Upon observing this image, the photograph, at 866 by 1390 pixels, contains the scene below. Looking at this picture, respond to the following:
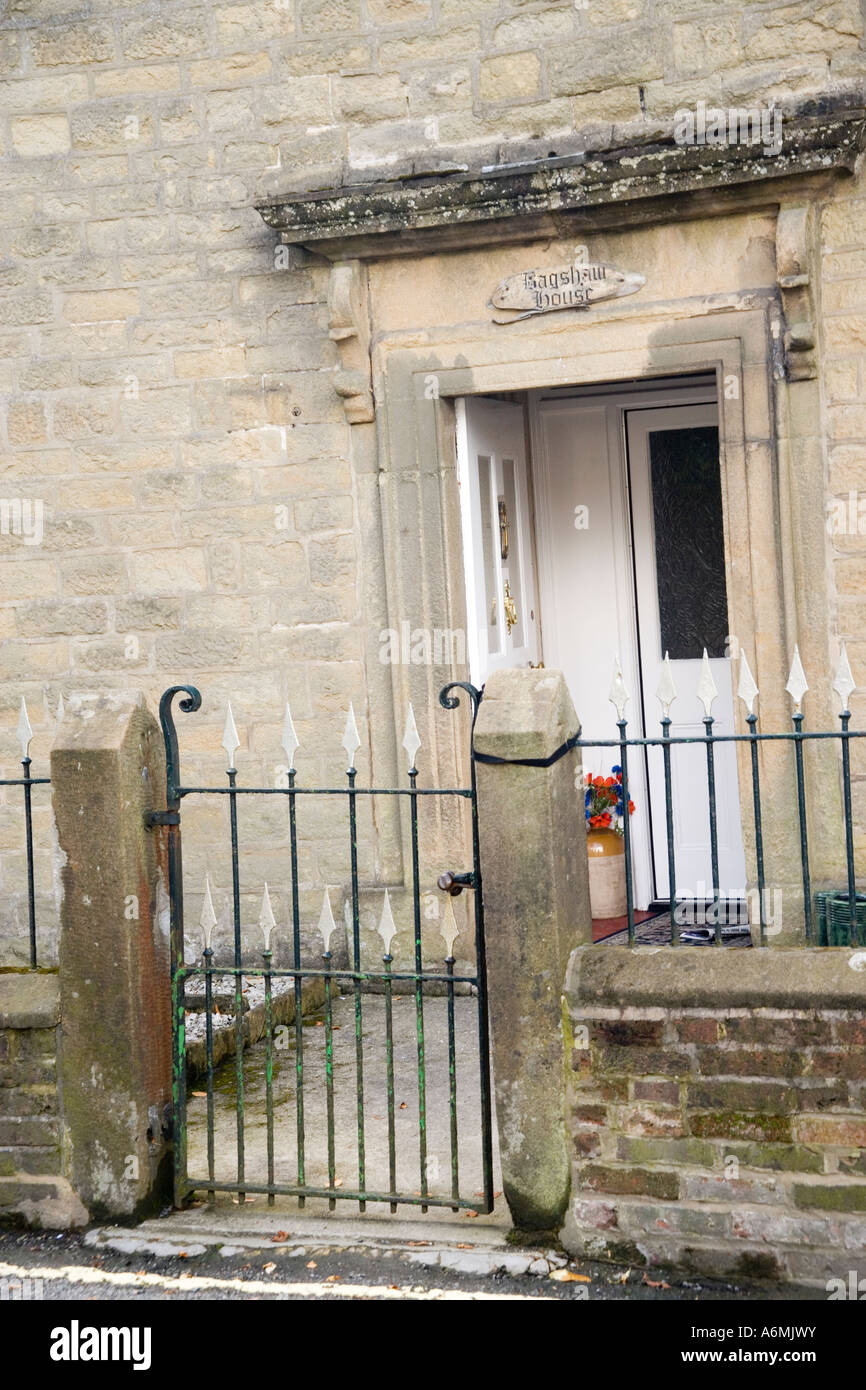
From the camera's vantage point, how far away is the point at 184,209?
7211 millimetres

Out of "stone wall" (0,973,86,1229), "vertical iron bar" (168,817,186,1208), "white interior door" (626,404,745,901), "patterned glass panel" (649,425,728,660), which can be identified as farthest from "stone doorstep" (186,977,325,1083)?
"patterned glass panel" (649,425,728,660)

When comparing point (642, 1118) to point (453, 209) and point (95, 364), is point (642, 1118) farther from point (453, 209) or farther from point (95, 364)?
point (95, 364)

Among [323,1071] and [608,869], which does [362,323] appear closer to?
[608,869]

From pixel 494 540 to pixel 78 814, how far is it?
11.4 feet

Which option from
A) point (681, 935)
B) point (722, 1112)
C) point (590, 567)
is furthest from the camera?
point (590, 567)

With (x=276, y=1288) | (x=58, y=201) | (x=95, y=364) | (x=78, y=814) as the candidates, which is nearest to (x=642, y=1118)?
(x=276, y=1288)

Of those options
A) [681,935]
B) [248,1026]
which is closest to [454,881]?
[248,1026]

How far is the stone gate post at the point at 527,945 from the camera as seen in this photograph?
4172 millimetres

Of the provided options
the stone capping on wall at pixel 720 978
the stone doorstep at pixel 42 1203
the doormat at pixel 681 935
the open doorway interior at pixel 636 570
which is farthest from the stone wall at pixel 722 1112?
the open doorway interior at pixel 636 570

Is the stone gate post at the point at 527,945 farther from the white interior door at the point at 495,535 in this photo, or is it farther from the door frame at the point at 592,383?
the white interior door at the point at 495,535

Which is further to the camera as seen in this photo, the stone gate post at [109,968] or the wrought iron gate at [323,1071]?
the stone gate post at [109,968]

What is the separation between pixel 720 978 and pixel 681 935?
10.7 feet

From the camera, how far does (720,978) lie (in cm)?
404

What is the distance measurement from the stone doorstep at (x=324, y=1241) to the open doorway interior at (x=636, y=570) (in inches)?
151
